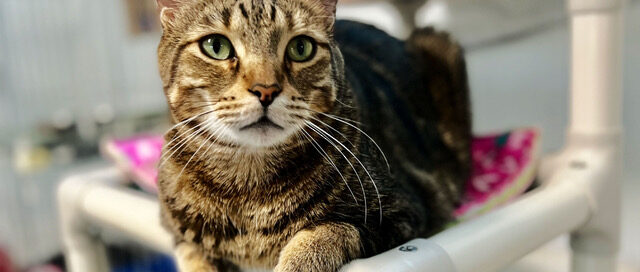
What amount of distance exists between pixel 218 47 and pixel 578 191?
577 millimetres

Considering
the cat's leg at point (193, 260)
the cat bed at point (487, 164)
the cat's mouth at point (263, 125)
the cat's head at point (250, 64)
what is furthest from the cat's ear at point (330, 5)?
the cat bed at point (487, 164)

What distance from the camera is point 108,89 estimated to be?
1486mm

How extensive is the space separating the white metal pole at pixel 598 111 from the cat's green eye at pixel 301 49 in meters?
0.53

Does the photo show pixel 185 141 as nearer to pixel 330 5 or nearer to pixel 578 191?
pixel 330 5

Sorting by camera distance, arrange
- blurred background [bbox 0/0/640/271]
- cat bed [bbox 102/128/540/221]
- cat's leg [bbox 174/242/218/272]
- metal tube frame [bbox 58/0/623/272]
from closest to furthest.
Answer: cat's leg [bbox 174/242/218/272], metal tube frame [bbox 58/0/623/272], cat bed [bbox 102/128/540/221], blurred background [bbox 0/0/640/271]

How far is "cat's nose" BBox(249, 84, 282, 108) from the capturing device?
1.39ft

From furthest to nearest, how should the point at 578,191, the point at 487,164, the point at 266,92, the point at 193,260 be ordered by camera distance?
1. the point at 487,164
2. the point at 578,191
3. the point at 193,260
4. the point at 266,92

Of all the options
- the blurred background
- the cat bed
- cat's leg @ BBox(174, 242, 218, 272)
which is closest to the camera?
cat's leg @ BBox(174, 242, 218, 272)

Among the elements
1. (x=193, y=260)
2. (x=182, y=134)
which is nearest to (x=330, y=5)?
(x=182, y=134)

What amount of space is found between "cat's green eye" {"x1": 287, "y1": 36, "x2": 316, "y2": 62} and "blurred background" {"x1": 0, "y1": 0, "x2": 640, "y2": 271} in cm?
66

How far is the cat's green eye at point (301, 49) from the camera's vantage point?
45cm

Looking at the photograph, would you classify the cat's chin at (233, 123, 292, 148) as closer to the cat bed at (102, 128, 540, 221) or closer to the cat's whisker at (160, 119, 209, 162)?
the cat's whisker at (160, 119, 209, 162)

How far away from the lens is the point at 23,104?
1403mm

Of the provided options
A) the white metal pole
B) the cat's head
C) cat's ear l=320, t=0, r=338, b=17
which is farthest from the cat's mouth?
the white metal pole
